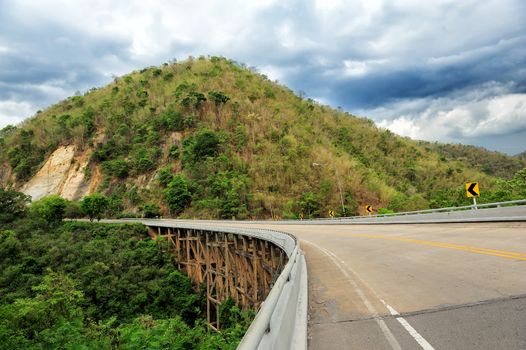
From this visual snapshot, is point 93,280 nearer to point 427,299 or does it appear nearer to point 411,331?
point 427,299

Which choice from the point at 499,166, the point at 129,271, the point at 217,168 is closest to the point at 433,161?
the point at 499,166

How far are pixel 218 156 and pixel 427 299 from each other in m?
62.3

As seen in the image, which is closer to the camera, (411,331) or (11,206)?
(411,331)

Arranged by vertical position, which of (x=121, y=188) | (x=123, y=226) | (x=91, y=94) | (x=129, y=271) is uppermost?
(x=91, y=94)

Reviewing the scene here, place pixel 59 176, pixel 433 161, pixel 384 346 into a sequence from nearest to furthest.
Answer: pixel 384 346, pixel 59 176, pixel 433 161

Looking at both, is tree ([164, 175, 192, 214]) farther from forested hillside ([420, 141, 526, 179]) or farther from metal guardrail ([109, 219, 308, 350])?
forested hillside ([420, 141, 526, 179])

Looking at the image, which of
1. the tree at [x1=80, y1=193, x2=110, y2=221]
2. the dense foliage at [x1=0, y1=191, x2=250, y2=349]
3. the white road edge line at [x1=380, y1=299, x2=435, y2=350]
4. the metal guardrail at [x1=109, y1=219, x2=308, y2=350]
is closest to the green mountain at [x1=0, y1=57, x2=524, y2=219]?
the tree at [x1=80, y1=193, x2=110, y2=221]

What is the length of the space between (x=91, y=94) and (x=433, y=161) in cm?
10232

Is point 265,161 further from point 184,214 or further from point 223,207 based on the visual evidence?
point 184,214

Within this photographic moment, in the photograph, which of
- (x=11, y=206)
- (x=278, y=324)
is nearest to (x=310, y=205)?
(x=11, y=206)

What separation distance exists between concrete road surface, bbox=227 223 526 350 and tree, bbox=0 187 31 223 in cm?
4717

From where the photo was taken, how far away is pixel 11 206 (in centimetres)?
4612

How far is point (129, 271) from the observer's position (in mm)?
35594

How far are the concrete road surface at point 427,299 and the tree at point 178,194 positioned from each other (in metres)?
51.6
